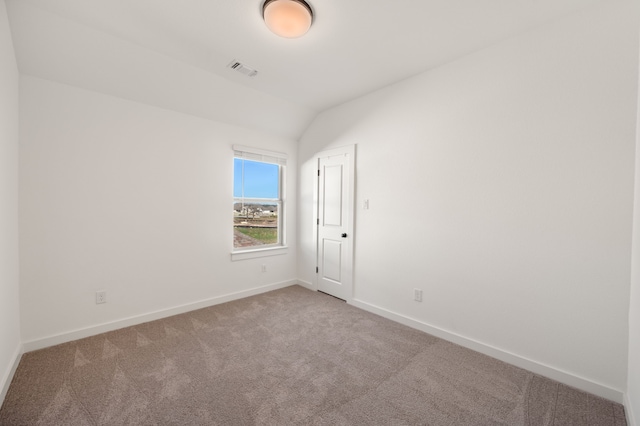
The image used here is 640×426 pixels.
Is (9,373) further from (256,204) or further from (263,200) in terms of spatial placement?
(263,200)

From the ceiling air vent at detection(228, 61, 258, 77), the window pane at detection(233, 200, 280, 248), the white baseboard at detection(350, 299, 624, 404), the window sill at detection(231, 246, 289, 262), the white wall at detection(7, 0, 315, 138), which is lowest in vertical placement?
the white baseboard at detection(350, 299, 624, 404)

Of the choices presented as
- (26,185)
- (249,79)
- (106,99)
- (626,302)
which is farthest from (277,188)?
(626,302)

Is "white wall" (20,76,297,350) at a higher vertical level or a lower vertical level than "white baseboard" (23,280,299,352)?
higher

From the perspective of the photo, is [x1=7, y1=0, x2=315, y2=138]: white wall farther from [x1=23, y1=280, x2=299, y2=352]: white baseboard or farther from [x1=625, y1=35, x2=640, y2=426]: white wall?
[x1=625, y1=35, x2=640, y2=426]: white wall

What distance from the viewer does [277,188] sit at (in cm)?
432

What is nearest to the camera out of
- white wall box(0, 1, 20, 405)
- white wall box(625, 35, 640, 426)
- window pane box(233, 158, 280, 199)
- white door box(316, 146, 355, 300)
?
white wall box(625, 35, 640, 426)

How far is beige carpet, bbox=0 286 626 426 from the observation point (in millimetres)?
1636

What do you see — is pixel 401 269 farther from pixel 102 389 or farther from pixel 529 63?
pixel 102 389

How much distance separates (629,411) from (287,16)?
137 inches

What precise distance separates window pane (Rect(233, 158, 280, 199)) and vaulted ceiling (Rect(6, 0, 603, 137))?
964 mm

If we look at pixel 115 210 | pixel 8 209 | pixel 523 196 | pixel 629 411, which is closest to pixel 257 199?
pixel 115 210

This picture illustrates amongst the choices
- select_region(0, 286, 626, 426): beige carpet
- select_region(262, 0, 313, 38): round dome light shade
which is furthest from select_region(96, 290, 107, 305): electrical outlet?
select_region(262, 0, 313, 38): round dome light shade

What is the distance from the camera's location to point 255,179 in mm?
4027

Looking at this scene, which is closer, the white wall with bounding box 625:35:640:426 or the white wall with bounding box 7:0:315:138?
the white wall with bounding box 625:35:640:426
